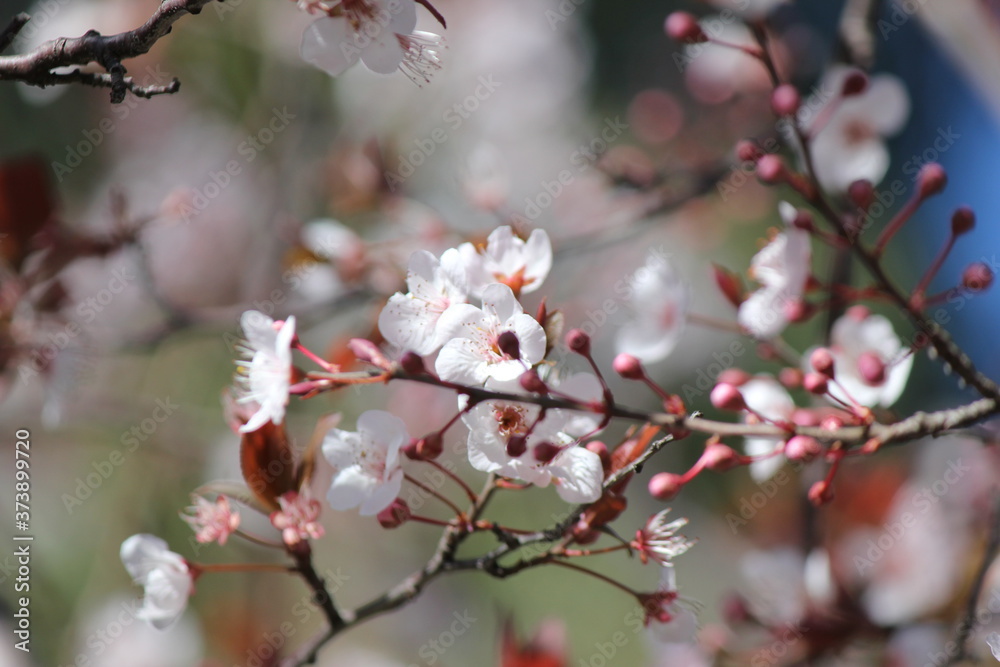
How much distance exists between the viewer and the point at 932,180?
91 centimetres

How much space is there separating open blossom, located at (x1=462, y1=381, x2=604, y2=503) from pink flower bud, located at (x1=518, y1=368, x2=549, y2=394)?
0.03 m

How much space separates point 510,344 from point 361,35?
351 mm

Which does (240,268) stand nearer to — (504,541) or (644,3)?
(504,541)

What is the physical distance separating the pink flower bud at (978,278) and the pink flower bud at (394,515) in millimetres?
644

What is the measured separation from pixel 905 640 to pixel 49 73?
1.45 m

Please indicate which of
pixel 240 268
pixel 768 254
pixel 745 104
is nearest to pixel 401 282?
pixel 768 254

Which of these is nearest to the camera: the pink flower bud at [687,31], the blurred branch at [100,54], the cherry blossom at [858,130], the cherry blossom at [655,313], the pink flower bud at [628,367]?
the blurred branch at [100,54]

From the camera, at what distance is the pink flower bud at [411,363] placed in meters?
0.69

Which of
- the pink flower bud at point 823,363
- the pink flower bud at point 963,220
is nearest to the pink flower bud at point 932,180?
the pink flower bud at point 963,220

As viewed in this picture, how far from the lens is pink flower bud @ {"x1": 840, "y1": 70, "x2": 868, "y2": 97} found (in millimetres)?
969

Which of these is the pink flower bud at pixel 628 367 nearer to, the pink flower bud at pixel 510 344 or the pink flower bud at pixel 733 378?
the pink flower bud at pixel 510 344

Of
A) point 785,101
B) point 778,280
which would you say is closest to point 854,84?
point 785,101

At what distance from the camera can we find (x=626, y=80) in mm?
4418

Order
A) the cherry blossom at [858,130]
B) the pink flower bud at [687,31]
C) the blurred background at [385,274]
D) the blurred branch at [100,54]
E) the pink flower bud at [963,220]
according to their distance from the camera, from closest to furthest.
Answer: the blurred branch at [100,54]
the pink flower bud at [963,220]
the pink flower bud at [687,31]
the cherry blossom at [858,130]
the blurred background at [385,274]
